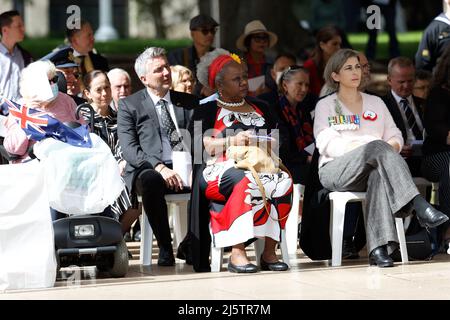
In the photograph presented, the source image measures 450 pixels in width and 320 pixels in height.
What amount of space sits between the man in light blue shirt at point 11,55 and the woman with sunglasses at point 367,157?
3194 mm

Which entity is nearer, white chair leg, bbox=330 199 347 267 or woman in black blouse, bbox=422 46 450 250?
white chair leg, bbox=330 199 347 267

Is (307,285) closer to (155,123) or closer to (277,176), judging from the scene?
(277,176)

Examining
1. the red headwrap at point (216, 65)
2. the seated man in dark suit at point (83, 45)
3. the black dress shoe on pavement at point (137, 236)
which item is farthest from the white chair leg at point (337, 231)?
the seated man in dark suit at point (83, 45)

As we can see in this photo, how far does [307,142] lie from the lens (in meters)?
10.5

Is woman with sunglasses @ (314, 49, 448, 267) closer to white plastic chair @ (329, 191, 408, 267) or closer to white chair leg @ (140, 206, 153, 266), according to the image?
white plastic chair @ (329, 191, 408, 267)

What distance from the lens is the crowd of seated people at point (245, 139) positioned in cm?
877

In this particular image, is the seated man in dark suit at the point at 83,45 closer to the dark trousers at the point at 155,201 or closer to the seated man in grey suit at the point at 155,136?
the seated man in grey suit at the point at 155,136

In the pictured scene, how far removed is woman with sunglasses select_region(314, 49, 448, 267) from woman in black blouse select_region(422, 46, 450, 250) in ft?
1.75

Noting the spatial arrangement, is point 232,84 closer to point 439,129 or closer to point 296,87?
point 296,87

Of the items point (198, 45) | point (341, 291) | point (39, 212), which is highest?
point (198, 45)

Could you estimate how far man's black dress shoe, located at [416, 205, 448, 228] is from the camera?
877 cm

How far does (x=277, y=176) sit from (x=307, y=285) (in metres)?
1.02

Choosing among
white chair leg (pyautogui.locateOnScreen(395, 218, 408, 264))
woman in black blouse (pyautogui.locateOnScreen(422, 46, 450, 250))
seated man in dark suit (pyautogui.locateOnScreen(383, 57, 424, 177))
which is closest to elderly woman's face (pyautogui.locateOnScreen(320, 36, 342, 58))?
seated man in dark suit (pyautogui.locateOnScreen(383, 57, 424, 177))

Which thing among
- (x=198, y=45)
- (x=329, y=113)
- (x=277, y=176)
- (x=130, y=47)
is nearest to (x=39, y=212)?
(x=277, y=176)
